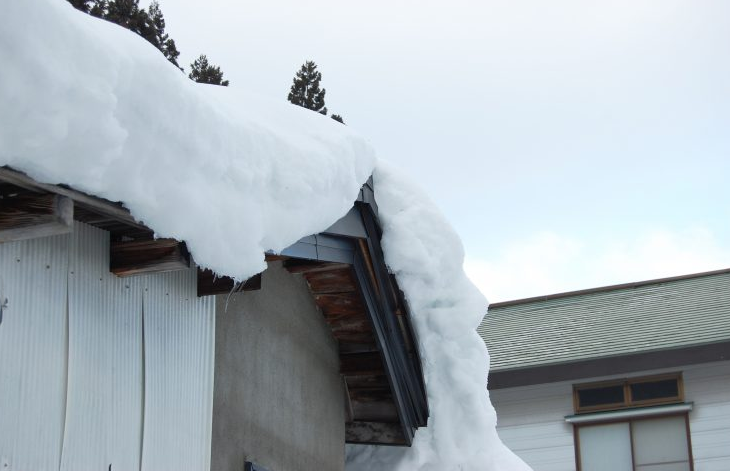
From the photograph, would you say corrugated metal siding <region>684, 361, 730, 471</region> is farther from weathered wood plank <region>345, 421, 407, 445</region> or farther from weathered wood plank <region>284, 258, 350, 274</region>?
weathered wood plank <region>284, 258, 350, 274</region>

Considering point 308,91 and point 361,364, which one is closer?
point 361,364

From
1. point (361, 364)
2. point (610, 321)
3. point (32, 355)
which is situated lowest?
point (32, 355)

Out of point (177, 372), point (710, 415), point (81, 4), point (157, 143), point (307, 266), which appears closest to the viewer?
point (157, 143)

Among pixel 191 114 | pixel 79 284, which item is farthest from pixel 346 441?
pixel 191 114

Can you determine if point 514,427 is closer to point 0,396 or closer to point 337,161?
point 337,161

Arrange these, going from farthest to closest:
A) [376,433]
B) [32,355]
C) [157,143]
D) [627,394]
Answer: [627,394]
[376,433]
[32,355]
[157,143]

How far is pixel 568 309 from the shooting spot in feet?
53.1

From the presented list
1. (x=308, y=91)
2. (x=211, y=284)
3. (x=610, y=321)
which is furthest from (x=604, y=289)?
(x=211, y=284)

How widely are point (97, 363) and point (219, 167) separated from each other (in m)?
1.11

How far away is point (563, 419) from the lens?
14031 mm

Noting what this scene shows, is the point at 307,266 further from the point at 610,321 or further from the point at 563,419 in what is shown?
the point at 610,321

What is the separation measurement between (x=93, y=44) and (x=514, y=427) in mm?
11233

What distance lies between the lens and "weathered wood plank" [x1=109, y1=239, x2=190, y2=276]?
17.5 feet

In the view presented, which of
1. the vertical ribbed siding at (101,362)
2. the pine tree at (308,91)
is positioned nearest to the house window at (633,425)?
the pine tree at (308,91)
